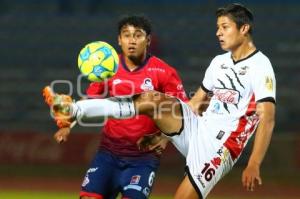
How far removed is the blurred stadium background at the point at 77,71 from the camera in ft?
44.1

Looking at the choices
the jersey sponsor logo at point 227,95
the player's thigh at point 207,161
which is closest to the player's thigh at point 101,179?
Answer: the player's thigh at point 207,161

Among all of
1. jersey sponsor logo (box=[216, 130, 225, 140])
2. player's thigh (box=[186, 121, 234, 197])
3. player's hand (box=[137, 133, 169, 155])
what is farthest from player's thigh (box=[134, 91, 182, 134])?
jersey sponsor logo (box=[216, 130, 225, 140])

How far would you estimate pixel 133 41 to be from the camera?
258 inches

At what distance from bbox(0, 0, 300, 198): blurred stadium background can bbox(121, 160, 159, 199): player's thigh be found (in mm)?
5155

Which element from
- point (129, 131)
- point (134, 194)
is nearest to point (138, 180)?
point (134, 194)

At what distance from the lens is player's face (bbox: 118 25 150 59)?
656 centimetres

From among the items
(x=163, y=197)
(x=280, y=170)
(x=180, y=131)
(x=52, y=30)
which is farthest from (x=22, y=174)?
(x=180, y=131)

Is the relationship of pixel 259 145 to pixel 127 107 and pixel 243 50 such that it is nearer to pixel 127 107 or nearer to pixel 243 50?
pixel 243 50

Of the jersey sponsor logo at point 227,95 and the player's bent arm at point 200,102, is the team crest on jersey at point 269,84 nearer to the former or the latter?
the jersey sponsor logo at point 227,95

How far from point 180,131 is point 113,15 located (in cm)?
1463

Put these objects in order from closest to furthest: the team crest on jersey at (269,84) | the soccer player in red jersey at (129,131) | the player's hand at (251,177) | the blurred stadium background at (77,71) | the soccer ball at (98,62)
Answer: the player's hand at (251,177) → the team crest on jersey at (269,84) → the soccer ball at (98,62) → the soccer player in red jersey at (129,131) → the blurred stadium background at (77,71)

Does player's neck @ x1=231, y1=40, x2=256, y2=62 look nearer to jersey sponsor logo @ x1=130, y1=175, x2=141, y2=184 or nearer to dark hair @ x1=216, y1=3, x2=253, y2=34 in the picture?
dark hair @ x1=216, y1=3, x2=253, y2=34

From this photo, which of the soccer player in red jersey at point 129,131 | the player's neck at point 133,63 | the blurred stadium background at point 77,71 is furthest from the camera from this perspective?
the blurred stadium background at point 77,71

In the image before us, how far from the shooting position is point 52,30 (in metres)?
19.4
